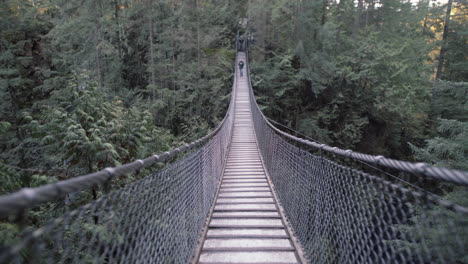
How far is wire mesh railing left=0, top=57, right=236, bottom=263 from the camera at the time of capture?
60cm

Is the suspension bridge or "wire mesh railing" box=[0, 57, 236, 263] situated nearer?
"wire mesh railing" box=[0, 57, 236, 263]

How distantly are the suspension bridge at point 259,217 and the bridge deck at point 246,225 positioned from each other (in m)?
0.01

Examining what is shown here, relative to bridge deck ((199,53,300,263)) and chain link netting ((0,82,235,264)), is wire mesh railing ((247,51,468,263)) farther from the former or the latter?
chain link netting ((0,82,235,264))

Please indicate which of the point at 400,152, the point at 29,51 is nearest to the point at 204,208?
the point at 29,51

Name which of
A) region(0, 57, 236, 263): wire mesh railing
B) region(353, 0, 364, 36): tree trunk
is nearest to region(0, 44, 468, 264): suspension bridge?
region(0, 57, 236, 263): wire mesh railing

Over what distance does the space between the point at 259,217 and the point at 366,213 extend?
1.49m

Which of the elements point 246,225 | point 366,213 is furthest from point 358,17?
point 366,213

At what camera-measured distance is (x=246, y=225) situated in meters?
2.57

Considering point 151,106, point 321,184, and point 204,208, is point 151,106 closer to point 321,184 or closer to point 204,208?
point 204,208

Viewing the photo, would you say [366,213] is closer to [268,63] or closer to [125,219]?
[125,219]

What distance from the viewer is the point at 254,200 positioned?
3373mm

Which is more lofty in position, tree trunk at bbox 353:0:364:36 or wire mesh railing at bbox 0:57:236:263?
tree trunk at bbox 353:0:364:36

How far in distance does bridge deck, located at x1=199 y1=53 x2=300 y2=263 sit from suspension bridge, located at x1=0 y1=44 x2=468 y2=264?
11 mm

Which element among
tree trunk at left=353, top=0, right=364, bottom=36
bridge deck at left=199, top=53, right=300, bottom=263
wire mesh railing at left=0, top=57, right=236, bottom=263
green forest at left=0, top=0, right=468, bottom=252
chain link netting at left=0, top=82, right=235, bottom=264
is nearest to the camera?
wire mesh railing at left=0, top=57, right=236, bottom=263
